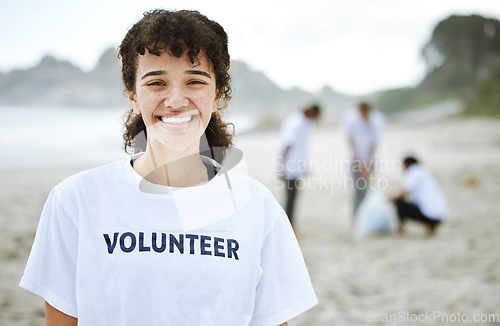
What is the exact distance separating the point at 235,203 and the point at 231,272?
0.57 feet

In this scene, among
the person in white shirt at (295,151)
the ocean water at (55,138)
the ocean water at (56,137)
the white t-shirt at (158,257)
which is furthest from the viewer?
the ocean water at (55,138)

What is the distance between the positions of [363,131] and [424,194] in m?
1.04

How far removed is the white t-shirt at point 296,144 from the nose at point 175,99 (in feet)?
12.9

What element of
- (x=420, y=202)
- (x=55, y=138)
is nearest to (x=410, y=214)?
(x=420, y=202)

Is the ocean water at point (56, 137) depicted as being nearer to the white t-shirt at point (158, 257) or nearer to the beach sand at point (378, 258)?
the beach sand at point (378, 258)

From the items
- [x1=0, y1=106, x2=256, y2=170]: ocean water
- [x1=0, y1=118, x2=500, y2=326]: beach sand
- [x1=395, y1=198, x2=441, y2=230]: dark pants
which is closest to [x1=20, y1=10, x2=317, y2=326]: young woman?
[x1=0, y1=118, x2=500, y2=326]: beach sand

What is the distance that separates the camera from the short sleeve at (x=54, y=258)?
97cm

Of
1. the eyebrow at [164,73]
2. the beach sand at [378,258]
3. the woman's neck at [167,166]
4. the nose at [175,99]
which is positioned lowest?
the beach sand at [378,258]

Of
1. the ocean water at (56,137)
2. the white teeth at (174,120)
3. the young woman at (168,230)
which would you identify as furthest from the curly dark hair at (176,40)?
the ocean water at (56,137)

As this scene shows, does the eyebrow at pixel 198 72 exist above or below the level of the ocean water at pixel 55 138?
below

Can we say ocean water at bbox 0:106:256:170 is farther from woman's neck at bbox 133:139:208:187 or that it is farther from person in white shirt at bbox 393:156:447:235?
woman's neck at bbox 133:139:208:187

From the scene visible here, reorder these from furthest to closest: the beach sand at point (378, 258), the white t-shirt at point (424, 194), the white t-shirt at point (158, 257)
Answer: the white t-shirt at point (424, 194)
the beach sand at point (378, 258)
the white t-shirt at point (158, 257)

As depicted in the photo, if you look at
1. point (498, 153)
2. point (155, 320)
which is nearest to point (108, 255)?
point (155, 320)

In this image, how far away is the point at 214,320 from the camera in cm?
96
